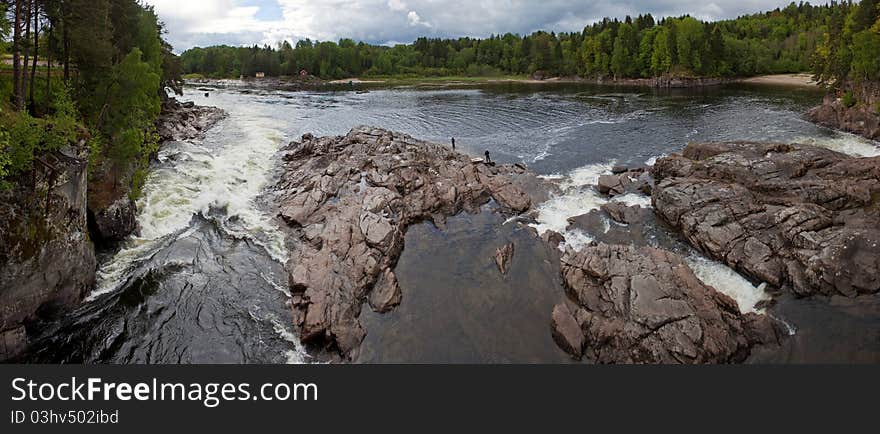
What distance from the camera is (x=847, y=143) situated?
172 feet

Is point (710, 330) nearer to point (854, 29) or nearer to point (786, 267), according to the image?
point (786, 267)

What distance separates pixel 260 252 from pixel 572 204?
908 inches

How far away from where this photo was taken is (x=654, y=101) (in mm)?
96312

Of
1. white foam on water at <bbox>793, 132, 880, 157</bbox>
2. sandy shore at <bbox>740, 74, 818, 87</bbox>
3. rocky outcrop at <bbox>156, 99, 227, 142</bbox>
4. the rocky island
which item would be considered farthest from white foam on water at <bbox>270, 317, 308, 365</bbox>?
sandy shore at <bbox>740, 74, 818, 87</bbox>

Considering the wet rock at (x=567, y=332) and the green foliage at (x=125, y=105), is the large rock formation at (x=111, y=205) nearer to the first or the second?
the green foliage at (x=125, y=105)

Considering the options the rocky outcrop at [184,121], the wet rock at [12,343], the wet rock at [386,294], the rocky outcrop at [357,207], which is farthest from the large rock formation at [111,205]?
the rocky outcrop at [184,121]

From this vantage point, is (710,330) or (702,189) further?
(702,189)

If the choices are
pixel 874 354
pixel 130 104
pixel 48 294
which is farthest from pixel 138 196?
pixel 874 354

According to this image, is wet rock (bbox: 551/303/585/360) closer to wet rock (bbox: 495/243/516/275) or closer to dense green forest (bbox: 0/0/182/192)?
wet rock (bbox: 495/243/516/275)

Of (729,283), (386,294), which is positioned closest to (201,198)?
(386,294)

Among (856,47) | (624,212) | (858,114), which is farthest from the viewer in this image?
Answer: (856,47)

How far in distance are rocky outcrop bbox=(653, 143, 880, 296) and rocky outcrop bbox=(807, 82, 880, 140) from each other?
26.8 metres

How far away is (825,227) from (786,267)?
4.56 m

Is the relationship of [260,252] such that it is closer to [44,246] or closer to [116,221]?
[116,221]
